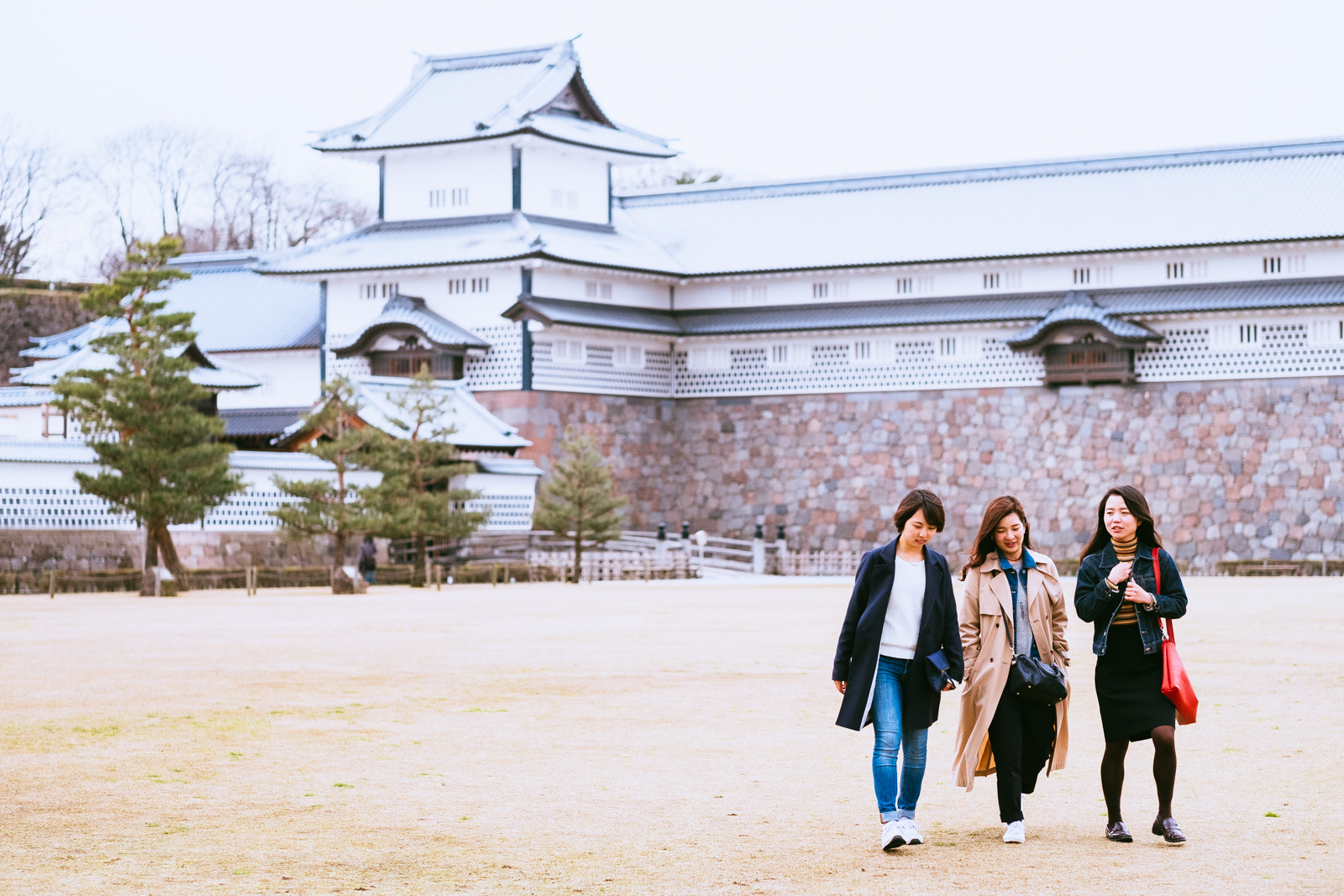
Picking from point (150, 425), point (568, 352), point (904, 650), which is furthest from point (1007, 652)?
point (568, 352)

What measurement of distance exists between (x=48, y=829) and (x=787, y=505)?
3667 cm

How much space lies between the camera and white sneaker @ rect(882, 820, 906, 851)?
818 centimetres

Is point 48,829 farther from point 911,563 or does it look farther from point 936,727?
point 936,727

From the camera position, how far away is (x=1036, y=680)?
837cm

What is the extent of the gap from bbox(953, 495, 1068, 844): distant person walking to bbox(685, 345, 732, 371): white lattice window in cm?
3754

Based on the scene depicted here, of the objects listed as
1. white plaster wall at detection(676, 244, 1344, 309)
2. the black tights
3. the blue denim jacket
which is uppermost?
white plaster wall at detection(676, 244, 1344, 309)

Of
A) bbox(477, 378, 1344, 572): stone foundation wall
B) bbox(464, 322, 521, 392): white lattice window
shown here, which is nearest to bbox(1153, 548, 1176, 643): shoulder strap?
bbox(477, 378, 1344, 572): stone foundation wall

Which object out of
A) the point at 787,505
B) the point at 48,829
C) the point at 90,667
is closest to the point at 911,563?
the point at 48,829

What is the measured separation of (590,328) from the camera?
43.4 m

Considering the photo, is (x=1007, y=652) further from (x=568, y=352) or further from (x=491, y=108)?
(x=491, y=108)

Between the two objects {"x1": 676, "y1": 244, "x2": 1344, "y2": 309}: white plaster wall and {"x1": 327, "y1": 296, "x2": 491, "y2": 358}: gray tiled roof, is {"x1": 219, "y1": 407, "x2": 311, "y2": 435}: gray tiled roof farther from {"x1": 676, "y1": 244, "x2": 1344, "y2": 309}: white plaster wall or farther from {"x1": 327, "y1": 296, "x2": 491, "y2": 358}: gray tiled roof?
{"x1": 676, "y1": 244, "x2": 1344, "y2": 309}: white plaster wall

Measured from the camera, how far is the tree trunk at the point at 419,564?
35.7 metres

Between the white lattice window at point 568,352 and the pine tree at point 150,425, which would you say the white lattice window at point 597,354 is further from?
the pine tree at point 150,425

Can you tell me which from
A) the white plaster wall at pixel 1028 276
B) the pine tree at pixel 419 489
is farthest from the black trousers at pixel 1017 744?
the white plaster wall at pixel 1028 276
